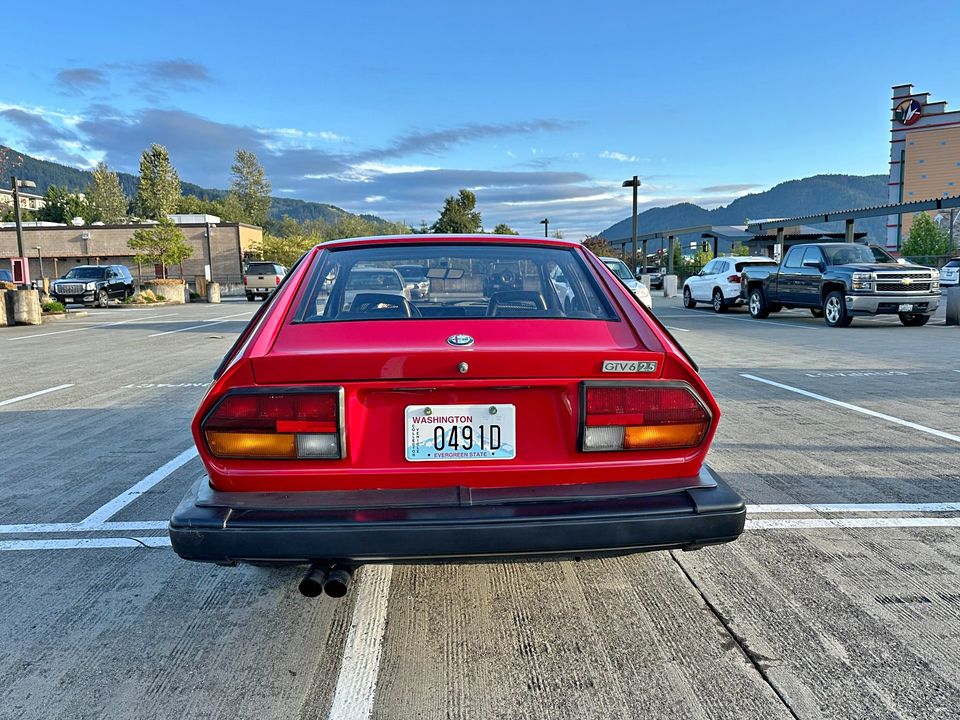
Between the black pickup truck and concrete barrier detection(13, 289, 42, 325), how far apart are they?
1908 centimetres

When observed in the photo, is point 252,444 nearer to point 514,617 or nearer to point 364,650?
point 364,650

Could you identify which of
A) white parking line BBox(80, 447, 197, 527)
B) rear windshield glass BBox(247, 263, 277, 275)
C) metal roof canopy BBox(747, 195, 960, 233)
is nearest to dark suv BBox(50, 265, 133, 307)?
rear windshield glass BBox(247, 263, 277, 275)

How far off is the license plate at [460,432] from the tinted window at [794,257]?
15.4 meters

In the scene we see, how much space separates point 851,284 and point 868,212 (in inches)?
682

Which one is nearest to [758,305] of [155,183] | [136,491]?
[136,491]

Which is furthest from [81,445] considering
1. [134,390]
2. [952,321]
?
[952,321]

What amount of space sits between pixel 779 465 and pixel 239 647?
3631 millimetres

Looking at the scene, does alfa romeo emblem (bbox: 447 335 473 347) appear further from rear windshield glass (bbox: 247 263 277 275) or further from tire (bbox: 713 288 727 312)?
rear windshield glass (bbox: 247 263 277 275)

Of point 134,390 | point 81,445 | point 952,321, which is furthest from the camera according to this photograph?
point 952,321

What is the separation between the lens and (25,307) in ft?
59.2

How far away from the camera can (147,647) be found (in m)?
2.53

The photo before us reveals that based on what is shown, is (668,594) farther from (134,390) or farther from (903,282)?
(903,282)

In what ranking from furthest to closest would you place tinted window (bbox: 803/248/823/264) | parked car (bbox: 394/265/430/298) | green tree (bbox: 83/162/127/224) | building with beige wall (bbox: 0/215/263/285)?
1. green tree (bbox: 83/162/127/224)
2. building with beige wall (bbox: 0/215/263/285)
3. tinted window (bbox: 803/248/823/264)
4. parked car (bbox: 394/265/430/298)

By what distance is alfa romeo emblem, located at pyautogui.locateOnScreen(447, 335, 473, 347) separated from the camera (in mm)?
2422
